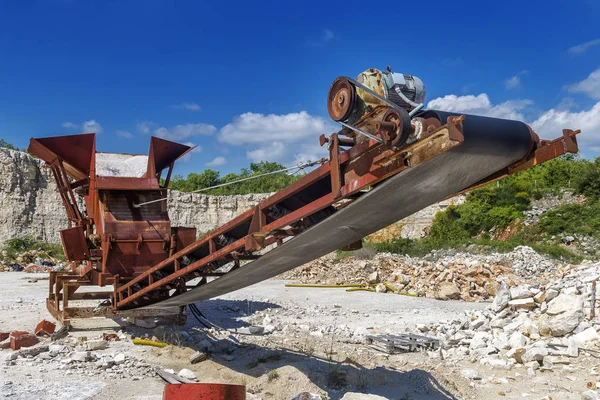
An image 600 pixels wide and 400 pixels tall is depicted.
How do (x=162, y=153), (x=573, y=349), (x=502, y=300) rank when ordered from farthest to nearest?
(x=502, y=300), (x=162, y=153), (x=573, y=349)

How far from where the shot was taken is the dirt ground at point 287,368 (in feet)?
17.2

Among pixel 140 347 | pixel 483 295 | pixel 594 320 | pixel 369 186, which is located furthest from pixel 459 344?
pixel 483 295

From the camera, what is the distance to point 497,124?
3.32 metres

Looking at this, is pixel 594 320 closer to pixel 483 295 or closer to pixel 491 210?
pixel 483 295

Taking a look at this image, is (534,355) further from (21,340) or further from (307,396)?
(21,340)

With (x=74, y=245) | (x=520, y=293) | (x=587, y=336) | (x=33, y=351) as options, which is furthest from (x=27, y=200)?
(x=587, y=336)

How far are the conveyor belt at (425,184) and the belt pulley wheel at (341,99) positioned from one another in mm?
469

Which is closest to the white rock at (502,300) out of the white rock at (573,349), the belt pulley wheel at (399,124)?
the white rock at (573,349)

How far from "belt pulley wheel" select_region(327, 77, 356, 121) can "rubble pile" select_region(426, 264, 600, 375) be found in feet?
14.7

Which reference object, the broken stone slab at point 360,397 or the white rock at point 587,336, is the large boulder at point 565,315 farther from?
the broken stone slab at point 360,397

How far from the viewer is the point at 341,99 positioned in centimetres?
352

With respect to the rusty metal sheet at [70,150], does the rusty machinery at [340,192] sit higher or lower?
lower

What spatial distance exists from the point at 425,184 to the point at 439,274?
1266 centimetres

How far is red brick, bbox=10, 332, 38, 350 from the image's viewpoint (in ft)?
21.3
